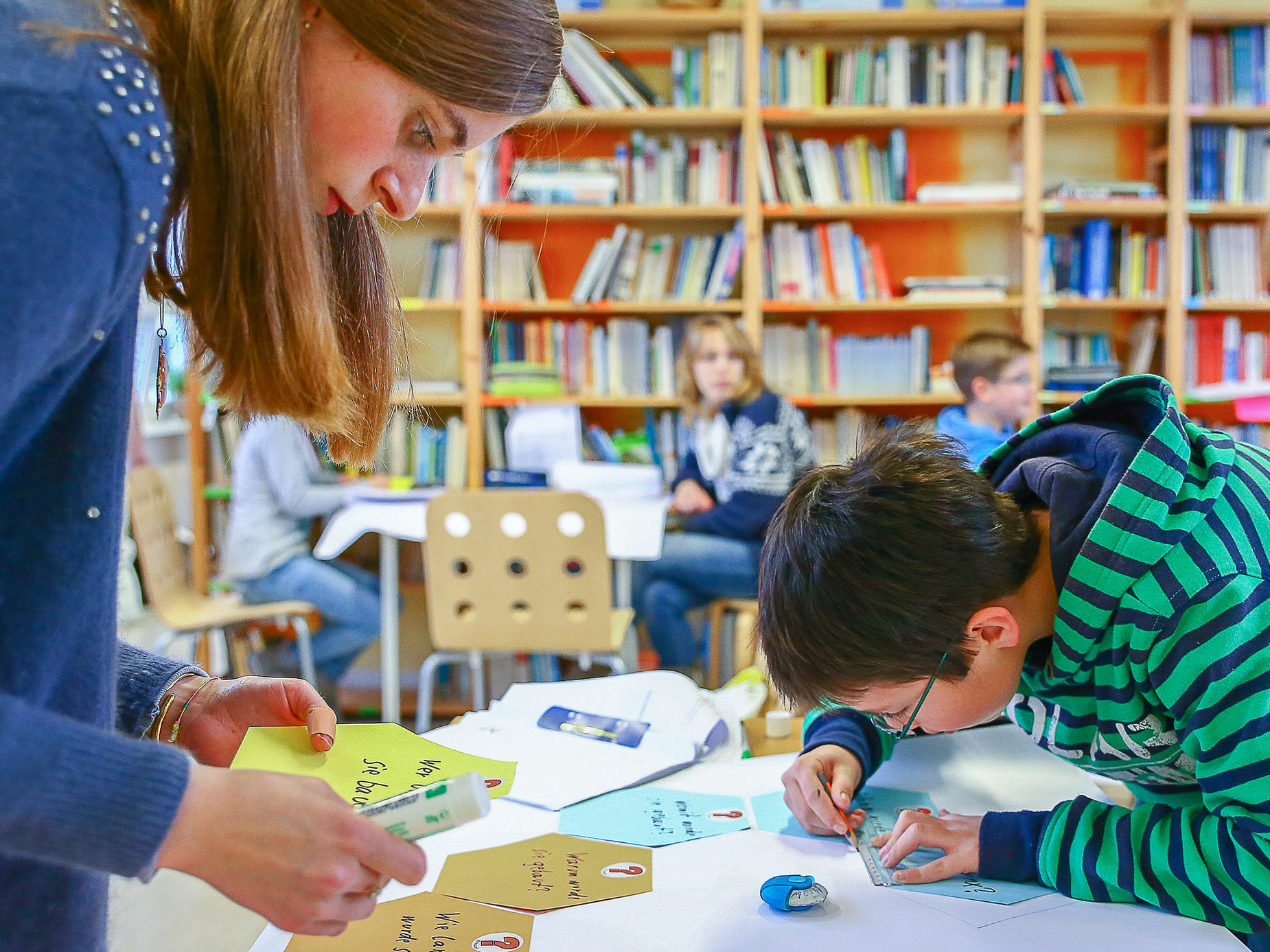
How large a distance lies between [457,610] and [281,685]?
5.73 feet

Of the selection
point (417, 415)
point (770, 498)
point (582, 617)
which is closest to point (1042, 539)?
point (417, 415)

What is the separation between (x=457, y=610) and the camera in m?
2.56

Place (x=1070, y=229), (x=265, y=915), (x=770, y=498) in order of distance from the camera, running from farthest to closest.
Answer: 1. (x=1070, y=229)
2. (x=770, y=498)
3. (x=265, y=915)

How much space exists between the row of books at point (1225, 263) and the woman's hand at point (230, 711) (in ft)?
12.7

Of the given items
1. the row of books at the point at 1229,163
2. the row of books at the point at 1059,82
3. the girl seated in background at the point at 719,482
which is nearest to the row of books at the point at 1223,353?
the row of books at the point at 1229,163

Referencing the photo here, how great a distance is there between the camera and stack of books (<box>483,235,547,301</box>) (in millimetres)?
3859

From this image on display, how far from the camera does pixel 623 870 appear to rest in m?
0.93

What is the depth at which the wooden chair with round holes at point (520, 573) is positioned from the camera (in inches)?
97.7

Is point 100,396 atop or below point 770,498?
atop

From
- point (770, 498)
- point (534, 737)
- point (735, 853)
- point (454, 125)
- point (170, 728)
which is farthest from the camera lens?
point (770, 498)

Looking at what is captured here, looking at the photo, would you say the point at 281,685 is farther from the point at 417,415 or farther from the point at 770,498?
the point at 770,498

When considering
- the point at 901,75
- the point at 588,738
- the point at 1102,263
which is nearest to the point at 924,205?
the point at 901,75

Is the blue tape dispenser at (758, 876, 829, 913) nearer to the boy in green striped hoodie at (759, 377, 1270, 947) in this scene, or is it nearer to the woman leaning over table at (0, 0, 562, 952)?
the boy in green striped hoodie at (759, 377, 1270, 947)

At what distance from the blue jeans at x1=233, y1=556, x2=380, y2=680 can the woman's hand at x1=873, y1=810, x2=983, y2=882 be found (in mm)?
2651
